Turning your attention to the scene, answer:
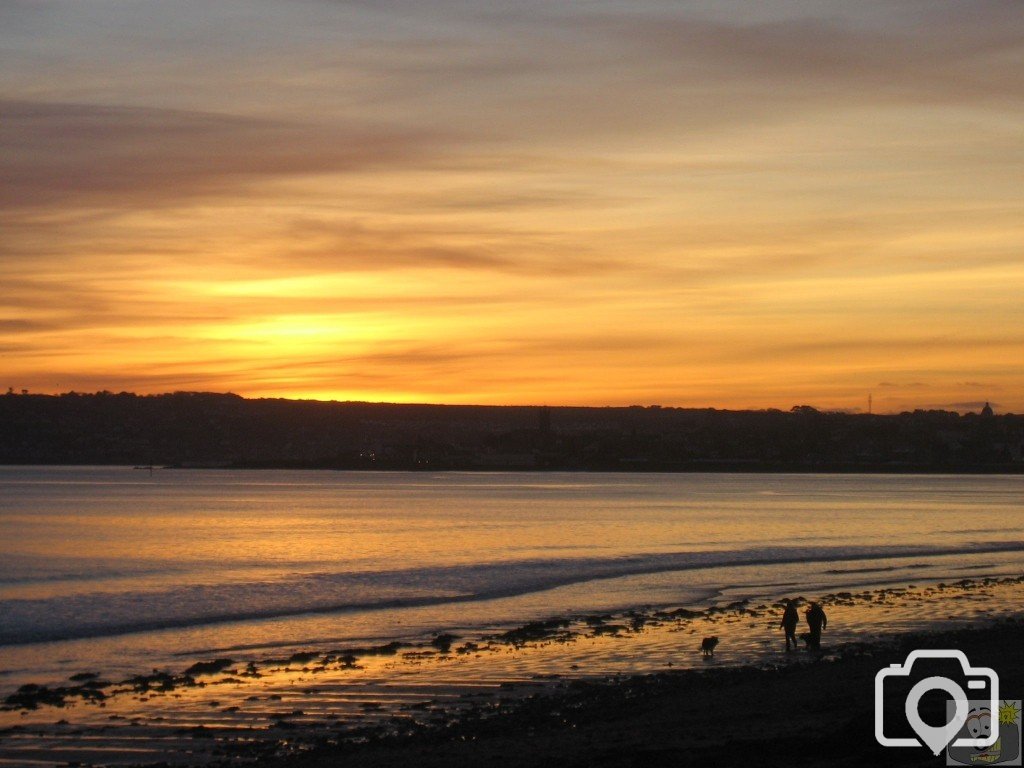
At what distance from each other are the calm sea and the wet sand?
10.4 ft

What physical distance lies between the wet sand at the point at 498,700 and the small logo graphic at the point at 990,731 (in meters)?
0.66

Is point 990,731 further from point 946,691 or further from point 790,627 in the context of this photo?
point 790,627

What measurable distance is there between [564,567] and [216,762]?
96.5 ft

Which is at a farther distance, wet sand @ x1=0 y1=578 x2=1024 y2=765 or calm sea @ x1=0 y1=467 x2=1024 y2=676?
calm sea @ x1=0 y1=467 x2=1024 y2=676

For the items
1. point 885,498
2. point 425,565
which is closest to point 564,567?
point 425,565

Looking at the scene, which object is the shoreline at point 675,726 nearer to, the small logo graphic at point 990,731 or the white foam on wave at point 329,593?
the small logo graphic at point 990,731

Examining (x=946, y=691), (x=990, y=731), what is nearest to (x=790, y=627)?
(x=946, y=691)

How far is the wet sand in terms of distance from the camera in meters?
13.4

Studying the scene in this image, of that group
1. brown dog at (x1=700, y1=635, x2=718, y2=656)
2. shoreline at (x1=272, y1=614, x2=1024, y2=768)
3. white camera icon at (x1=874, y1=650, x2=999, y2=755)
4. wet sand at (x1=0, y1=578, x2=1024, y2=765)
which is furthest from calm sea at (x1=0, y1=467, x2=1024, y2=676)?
white camera icon at (x1=874, y1=650, x2=999, y2=755)

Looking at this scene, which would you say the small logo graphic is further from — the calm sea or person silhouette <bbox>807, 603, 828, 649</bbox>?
the calm sea

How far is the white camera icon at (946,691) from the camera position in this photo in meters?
11.2

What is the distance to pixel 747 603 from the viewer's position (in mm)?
29562

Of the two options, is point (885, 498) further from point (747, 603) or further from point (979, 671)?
point (979, 671)

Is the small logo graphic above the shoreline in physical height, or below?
above
